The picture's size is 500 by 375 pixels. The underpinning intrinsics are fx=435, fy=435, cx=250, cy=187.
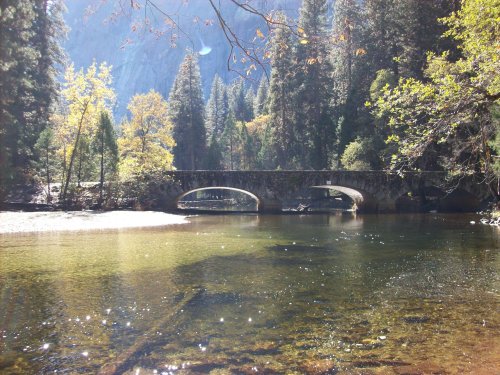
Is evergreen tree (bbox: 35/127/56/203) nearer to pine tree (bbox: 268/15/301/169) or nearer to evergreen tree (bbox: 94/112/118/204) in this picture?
evergreen tree (bbox: 94/112/118/204)

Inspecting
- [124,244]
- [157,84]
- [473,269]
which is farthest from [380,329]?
[157,84]

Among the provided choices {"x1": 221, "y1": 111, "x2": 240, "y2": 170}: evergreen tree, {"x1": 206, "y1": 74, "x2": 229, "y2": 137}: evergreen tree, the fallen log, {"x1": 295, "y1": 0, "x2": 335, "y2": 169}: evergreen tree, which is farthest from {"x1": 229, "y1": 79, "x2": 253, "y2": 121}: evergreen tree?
the fallen log

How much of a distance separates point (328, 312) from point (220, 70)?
176827 mm

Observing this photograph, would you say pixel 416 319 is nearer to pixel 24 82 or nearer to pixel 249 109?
pixel 24 82

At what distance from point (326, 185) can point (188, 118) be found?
31986mm

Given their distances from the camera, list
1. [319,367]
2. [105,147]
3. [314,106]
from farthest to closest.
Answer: [314,106] → [105,147] → [319,367]

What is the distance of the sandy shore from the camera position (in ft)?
67.5

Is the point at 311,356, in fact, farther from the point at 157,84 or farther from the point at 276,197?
the point at 157,84

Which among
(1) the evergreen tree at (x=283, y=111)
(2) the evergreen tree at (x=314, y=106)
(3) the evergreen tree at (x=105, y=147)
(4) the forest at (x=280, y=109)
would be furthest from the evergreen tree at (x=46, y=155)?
(2) the evergreen tree at (x=314, y=106)

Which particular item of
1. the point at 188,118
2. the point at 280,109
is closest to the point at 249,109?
the point at 188,118

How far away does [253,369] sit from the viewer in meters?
4.79

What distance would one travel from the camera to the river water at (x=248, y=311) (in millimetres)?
5027

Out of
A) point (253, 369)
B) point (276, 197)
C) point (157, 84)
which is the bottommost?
point (253, 369)

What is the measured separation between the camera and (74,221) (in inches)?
930
